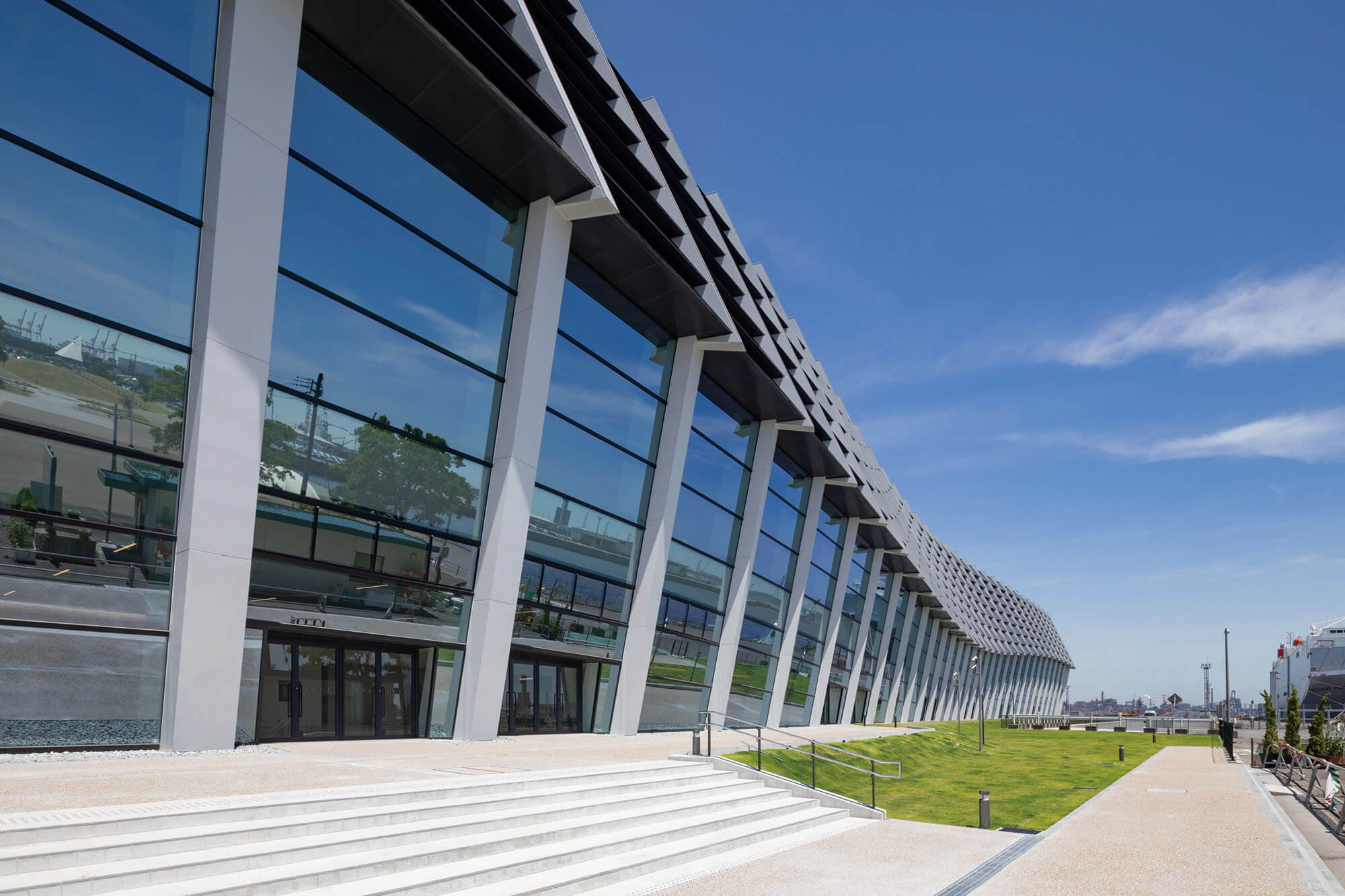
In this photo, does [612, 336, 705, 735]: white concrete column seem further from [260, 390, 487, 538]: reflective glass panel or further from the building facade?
[260, 390, 487, 538]: reflective glass panel

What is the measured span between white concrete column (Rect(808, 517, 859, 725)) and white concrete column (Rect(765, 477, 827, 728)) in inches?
170

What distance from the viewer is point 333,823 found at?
880 cm

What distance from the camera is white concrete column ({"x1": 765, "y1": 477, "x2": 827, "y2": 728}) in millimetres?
33844

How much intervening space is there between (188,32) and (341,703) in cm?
1151

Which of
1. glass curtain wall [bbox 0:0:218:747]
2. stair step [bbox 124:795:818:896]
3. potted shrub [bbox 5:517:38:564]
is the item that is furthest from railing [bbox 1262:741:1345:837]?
potted shrub [bbox 5:517:38:564]

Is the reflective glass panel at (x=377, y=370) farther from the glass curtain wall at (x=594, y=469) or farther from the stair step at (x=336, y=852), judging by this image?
the stair step at (x=336, y=852)

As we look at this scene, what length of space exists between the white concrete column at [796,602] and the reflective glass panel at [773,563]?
44 centimetres

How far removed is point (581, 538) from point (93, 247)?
12.2 meters

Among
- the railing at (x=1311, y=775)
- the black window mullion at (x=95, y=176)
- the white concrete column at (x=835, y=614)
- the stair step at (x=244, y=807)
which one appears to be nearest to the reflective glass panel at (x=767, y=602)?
the white concrete column at (x=835, y=614)

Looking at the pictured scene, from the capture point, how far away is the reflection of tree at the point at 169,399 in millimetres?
12727

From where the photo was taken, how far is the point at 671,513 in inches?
966

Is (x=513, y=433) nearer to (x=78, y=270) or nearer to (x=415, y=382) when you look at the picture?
(x=415, y=382)

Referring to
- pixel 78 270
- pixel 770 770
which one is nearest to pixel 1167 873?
pixel 770 770

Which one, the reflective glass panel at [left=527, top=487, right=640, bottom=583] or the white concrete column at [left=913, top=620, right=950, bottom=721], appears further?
the white concrete column at [left=913, top=620, right=950, bottom=721]
